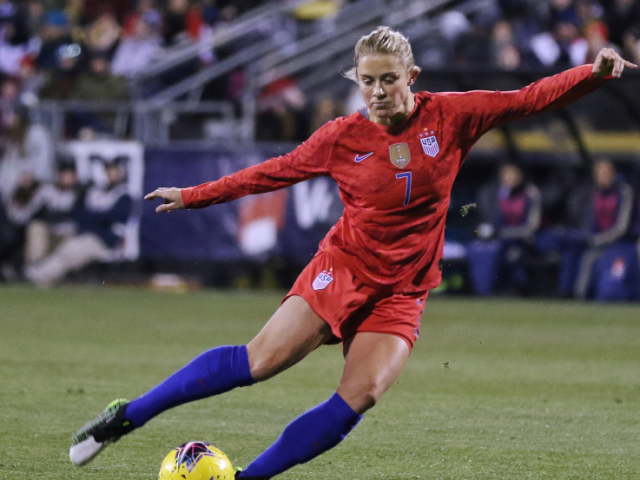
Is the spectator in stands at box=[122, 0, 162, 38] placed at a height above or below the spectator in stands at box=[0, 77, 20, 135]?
above

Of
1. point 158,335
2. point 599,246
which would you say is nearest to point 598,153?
point 599,246

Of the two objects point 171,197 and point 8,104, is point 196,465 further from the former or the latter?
point 8,104

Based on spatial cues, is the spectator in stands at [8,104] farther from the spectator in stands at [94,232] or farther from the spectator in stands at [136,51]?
the spectator in stands at [94,232]

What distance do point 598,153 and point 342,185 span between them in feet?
36.6

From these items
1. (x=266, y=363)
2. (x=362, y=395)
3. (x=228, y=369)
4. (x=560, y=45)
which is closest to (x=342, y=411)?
(x=362, y=395)

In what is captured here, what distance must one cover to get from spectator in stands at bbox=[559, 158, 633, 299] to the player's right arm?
33.5ft

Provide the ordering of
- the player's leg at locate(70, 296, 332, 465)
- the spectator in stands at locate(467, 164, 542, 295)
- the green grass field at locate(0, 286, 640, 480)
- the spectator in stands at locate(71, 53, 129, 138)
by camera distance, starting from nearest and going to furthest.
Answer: the player's leg at locate(70, 296, 332, 465)
the green grass field at locate(0, 286, 640, 480)
the spectator in stands at locate(467, 164, 542, 295)
the spectator in stands at locate(71, 53, 129, 138)

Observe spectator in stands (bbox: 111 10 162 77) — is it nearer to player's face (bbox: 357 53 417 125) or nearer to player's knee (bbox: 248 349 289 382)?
player's face (bbox: 357 53 417 125)

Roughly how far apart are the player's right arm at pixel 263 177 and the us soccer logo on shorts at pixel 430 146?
0.38 metres

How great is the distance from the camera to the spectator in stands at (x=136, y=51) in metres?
17.8

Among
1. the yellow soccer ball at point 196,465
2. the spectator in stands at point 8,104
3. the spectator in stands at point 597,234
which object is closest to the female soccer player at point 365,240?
the yellow soccer ball at point 196,465

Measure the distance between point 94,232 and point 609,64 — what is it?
11772mm

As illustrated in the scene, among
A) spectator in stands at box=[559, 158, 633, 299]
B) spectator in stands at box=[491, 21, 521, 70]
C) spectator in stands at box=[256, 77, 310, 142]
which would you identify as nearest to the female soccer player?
spectator in stands at box=[559, 158, 633, 299]

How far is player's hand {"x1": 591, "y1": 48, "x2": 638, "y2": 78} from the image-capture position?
4375mm
